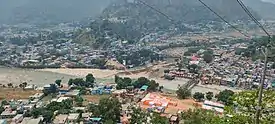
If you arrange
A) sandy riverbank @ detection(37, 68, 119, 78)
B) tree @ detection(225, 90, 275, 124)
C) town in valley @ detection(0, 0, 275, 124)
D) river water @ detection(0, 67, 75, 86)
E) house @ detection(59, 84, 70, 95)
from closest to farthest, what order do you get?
tree @ detection(225, 90, 275, 124)
town in valley @ detection(0, 0, 275, 124)
house @ detection(59, 84, 70, 95)
river water @ detection(0, 67, 75, 86)
sandy riverbank @ detection(37, 68, 119, 78)

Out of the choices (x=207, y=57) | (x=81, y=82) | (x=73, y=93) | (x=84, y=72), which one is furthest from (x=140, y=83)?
(x=207, y=57)

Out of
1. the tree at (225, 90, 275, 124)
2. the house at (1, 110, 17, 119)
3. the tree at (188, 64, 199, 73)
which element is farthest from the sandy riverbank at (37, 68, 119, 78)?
the tree at (225, 90, 275, 124)

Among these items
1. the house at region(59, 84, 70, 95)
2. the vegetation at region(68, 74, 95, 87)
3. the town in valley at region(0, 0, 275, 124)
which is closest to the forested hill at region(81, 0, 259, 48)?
the town in valley at region(0, 0, 275, 124)

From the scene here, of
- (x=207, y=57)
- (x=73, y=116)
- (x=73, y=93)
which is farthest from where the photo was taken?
(x=207, y=57)

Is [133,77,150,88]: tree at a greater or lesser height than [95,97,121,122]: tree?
greater

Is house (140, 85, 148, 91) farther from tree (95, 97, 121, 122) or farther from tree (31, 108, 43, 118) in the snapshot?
tree (31, 108, 43, 118)

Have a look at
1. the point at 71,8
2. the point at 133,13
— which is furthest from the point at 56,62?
the point at 71,8

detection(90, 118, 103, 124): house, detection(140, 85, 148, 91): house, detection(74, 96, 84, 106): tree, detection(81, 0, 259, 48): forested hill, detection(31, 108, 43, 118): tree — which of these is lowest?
detection(90, 118, 103, 124): house

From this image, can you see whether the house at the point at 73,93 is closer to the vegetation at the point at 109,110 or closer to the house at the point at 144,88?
the house at the point at 144,88

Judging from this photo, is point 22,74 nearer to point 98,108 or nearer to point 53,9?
point 98,108

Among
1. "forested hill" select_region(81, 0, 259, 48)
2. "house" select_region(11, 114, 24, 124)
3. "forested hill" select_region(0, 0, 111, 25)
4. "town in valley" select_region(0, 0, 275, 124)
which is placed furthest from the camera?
"forested hill" select_region(0, 0, 111, 25)

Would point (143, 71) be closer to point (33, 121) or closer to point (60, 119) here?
point (60, 119)

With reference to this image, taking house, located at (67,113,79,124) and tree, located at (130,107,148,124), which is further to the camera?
house, located at (67,113,79,124)
